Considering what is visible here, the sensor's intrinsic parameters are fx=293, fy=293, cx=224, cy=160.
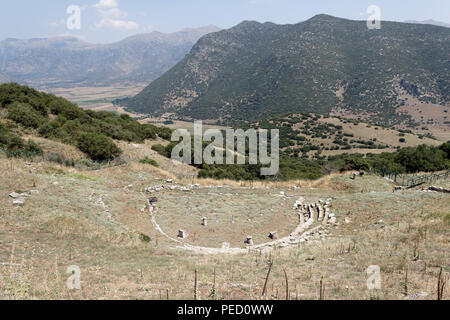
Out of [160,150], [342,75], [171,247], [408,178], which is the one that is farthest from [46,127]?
[342,75]

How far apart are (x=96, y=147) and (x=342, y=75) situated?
475 feet

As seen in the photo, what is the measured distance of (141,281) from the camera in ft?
28.6

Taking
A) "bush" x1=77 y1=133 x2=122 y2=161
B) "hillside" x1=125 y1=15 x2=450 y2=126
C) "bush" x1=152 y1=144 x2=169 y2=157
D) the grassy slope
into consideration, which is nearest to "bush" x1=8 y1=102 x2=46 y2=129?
"bush" x1=77 y1=133 x2=122 y2=161

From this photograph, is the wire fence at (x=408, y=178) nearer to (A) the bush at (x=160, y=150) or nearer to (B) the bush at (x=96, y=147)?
(A) the bush at (x=160, y=150)

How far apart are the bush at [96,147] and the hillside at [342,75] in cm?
11616

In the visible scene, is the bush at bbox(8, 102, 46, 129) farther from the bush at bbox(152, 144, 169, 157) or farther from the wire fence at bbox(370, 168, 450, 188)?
the wire fence at bbox(370, 168, 450, 188)

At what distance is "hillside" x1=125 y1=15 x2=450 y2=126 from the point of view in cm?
13675

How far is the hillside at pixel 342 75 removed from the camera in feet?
449

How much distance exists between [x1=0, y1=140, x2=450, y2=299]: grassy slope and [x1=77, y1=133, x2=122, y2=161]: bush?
30.8 ft

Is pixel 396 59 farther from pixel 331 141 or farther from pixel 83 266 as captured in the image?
pixel 83 266

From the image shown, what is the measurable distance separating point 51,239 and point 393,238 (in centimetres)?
1427

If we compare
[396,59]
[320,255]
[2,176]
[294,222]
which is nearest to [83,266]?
[320,255]

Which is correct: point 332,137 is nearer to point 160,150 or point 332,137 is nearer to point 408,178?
point 408,178

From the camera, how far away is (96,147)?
31.7 m
